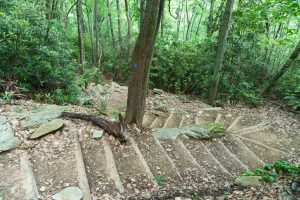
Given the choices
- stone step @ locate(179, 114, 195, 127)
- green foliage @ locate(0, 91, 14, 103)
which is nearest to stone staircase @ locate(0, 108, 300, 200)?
stone step @ locate(179, 114, 195, 127)

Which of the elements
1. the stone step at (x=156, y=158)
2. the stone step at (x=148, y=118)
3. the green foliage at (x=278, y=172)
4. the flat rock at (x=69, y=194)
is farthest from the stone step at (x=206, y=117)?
the flat rock at (x=69, y=194)

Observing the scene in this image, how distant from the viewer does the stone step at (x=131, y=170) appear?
10.7 ft

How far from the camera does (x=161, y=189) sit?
Answer: 331 centimetres

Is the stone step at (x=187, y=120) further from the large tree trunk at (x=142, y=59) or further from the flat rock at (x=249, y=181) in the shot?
the flat rock at (x=249, y=181)

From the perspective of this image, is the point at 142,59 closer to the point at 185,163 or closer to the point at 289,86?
the point at 185,163

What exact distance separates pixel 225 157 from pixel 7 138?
419 cm

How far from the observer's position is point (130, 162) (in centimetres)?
370

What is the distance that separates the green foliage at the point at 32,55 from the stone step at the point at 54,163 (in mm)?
2339

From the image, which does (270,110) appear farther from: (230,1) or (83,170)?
(83,170)

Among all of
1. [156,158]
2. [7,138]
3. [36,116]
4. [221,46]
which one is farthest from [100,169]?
[221,46]

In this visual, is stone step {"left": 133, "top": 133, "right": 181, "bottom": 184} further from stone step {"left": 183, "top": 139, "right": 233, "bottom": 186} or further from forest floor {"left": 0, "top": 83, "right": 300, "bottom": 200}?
stone step {"left": 183, "top": 139, "right": 233, "bottom": 186}

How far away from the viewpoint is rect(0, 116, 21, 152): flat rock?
325 centimetres

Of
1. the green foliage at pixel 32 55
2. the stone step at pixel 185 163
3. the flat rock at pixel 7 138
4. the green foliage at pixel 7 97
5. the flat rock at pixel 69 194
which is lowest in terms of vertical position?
the stone step at pixel 185 163

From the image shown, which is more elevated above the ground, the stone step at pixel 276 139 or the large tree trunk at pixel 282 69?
the large tree trunk at pixel 282 69
